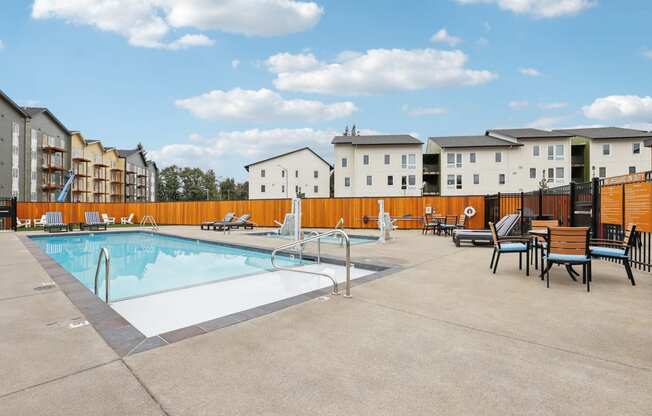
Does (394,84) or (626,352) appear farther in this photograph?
(394,84)

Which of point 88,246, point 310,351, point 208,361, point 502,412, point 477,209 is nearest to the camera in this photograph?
point 502,412

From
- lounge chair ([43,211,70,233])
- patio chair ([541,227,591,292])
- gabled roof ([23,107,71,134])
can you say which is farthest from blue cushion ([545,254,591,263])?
gabled roof ([23,107,71,134])

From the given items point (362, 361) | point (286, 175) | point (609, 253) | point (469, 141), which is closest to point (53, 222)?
point (362, 361)

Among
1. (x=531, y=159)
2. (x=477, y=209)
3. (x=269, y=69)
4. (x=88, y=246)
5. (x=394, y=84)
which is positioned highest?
(x=394, y=84)

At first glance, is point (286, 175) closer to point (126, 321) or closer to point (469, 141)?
point (469, 141)

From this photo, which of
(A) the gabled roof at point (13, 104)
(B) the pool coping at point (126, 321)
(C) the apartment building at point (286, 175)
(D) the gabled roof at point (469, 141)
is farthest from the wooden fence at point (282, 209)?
(D) the gabled roof at point (469, 141)

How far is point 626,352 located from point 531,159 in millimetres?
43096

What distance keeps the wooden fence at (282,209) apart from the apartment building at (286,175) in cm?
1949

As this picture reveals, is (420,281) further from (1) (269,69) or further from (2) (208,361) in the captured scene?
(1) (269,69)

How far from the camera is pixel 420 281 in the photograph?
616cm

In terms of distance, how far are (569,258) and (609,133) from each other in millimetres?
48522

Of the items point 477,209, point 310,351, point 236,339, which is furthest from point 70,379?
point 477,209

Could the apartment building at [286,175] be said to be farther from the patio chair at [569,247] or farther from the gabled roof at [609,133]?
the patio chair at [569,247]

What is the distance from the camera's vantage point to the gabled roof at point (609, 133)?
40.2 meters
